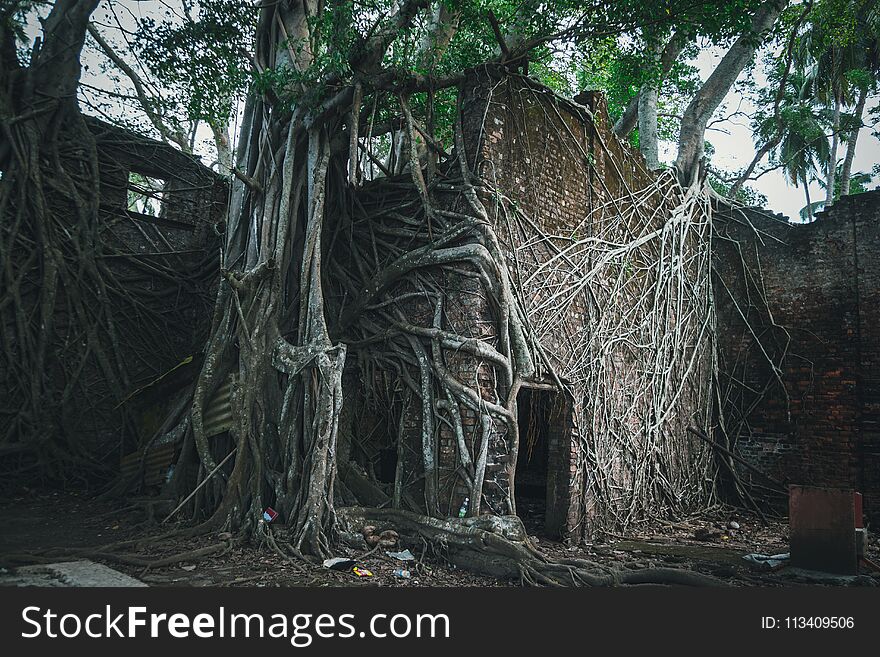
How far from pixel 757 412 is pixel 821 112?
11695 mm

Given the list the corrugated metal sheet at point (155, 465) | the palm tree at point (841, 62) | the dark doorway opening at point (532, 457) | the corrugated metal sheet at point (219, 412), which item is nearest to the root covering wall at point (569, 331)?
the dark doorway opening at point (532, 457)

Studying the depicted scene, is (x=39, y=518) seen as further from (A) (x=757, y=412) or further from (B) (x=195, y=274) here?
(A) (x=757, y=412)

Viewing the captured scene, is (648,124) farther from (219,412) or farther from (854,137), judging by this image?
(219,412)

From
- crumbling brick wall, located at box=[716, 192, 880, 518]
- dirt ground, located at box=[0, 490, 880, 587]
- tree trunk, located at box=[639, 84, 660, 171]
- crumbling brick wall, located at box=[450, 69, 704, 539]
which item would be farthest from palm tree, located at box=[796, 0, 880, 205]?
dirt ground, located at box=[0, 490, 880, 587]

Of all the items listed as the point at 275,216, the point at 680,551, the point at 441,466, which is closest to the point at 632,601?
the point at 441,466

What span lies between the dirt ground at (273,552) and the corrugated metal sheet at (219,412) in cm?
87

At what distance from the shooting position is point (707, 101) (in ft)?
30.2

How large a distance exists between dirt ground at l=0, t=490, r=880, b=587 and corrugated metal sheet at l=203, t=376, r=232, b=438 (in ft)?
2.85

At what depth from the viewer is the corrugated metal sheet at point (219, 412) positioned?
17.7 feet

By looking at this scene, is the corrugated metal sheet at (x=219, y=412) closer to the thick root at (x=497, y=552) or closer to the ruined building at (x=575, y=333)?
the ruined building at (x=575, y=333)

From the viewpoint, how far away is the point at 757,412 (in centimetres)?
844

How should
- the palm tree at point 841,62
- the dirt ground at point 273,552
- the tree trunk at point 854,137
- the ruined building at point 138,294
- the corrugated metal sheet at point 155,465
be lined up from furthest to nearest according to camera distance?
the tree trunk at point 854,137 → the palm tree at point 841,62 → the ruined building at point 138,294 → the corrugated metal sheet at point 155,465 → the dirt ground at point 273,552

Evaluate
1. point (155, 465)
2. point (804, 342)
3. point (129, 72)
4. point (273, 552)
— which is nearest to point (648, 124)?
point (804, 342)

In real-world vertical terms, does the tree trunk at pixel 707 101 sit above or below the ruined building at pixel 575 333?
above
